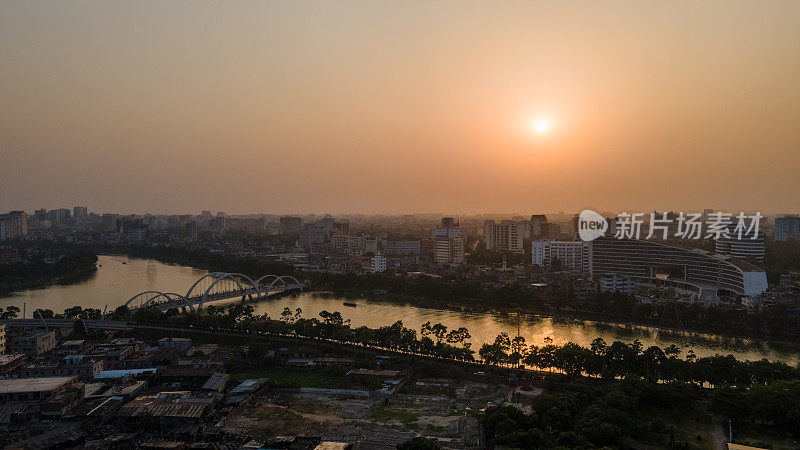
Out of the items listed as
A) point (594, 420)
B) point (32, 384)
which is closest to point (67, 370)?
point (32, 384)

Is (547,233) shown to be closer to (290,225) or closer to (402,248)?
(402,248)

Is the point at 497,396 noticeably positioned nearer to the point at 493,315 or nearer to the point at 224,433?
the point at 224,433

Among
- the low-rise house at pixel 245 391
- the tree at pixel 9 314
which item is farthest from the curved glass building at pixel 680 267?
the tree at pixel 9 314

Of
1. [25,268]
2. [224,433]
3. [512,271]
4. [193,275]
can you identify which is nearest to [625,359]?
[224,433]

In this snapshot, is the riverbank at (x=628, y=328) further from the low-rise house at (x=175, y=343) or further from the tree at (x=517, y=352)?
the low-rise house at (x=175, y=343)

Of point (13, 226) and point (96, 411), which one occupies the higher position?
point (13, 226)

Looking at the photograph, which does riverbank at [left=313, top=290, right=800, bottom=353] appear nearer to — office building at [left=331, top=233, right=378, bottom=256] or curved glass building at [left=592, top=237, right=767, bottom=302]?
curved glass building at [left=592, top=237, right=767, bottom=302]
